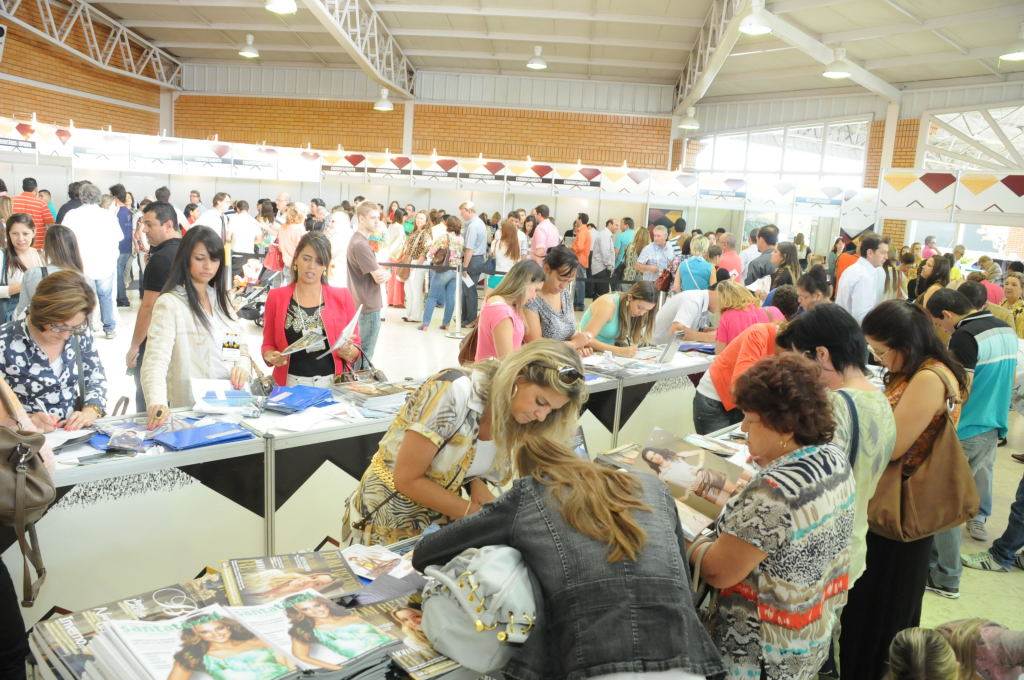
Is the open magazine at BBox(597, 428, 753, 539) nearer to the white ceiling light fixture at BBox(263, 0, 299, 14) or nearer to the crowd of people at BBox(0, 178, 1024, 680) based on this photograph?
the crowd of people at BBox(0, 178, 1024, 680)

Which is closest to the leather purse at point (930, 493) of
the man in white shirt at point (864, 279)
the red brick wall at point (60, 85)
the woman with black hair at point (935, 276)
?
the woman with black hair at point (935, 276)

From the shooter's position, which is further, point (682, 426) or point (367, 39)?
point (367, 39)

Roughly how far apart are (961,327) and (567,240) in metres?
9.30

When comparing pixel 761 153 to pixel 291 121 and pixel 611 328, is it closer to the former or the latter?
pixel 291 121

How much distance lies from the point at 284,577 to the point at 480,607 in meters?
0.63

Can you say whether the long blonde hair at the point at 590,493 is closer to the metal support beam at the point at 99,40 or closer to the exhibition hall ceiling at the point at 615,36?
the exhibition hall ceiling at the point at 615,36

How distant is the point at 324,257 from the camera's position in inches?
136

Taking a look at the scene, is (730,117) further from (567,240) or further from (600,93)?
(567,240)

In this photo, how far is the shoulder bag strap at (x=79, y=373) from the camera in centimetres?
285

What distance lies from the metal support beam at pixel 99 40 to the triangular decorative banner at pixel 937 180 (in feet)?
50.9

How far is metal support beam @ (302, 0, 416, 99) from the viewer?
11.8m

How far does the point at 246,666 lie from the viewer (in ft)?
4.17

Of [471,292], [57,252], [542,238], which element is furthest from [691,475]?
[542,238]

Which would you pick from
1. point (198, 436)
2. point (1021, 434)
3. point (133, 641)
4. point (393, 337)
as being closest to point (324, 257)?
point (198, 436)
